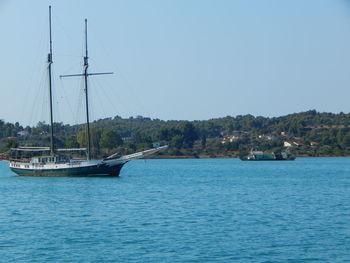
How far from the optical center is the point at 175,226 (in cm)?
3328

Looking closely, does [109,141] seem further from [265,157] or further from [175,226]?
[175,226]

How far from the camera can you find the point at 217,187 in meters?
59.8

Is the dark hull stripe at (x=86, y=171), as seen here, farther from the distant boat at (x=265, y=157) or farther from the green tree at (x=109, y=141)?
the distant boat at (x=265, y=157)

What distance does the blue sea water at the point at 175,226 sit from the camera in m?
26.8

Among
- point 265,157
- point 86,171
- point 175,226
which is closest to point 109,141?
point 265,157

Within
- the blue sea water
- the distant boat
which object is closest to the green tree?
the distant boat

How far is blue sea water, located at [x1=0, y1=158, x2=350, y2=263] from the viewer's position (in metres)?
26.8

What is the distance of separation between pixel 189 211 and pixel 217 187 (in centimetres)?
2047

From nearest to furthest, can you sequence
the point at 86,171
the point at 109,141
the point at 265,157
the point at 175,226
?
1. the point at 175,226
2. the point at 86,171
3. the point at 109,141
4. the point at 265,157

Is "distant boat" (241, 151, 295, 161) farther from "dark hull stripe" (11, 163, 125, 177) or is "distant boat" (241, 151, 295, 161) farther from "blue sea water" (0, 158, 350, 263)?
"blue sea water" (0, 158, 350, 263)

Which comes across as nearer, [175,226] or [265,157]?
[175,226]

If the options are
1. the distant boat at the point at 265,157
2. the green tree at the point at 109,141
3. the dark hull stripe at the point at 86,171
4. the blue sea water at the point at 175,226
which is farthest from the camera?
the distant boat at the point at 265,157

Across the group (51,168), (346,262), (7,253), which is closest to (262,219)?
(346,262)

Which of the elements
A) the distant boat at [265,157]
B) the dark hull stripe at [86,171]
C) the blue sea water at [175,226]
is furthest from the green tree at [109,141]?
the blue sea water at [175,226]
